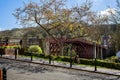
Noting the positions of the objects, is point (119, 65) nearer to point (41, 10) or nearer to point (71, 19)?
point (71, 19)

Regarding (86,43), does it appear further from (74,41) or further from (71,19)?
(71,19)

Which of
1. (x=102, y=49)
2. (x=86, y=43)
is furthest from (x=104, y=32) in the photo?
(x=86, y=43)

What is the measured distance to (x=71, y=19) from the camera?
110ft

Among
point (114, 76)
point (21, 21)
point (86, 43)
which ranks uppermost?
point (21, 21)

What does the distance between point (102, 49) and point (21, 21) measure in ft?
62.1

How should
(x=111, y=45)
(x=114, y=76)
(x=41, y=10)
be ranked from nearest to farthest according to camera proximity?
(x=114, y=76)
(x=41, y=10)
(x=111, y=45)

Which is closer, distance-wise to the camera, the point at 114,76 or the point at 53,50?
the point at 114,76

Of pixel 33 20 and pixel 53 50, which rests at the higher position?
pixel 33 20

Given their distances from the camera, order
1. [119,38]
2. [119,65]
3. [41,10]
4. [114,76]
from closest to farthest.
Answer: [114,76] < [119,65] < [41,10] < [119,38]

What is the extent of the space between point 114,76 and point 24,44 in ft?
76.8

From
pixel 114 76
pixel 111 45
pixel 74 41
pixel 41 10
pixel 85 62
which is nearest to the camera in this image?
pixel 114 76

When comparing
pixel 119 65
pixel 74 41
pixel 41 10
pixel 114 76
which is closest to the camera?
pixel 114 76

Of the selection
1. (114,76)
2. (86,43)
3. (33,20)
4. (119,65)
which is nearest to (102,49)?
(86,43)

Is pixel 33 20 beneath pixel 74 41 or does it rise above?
above
